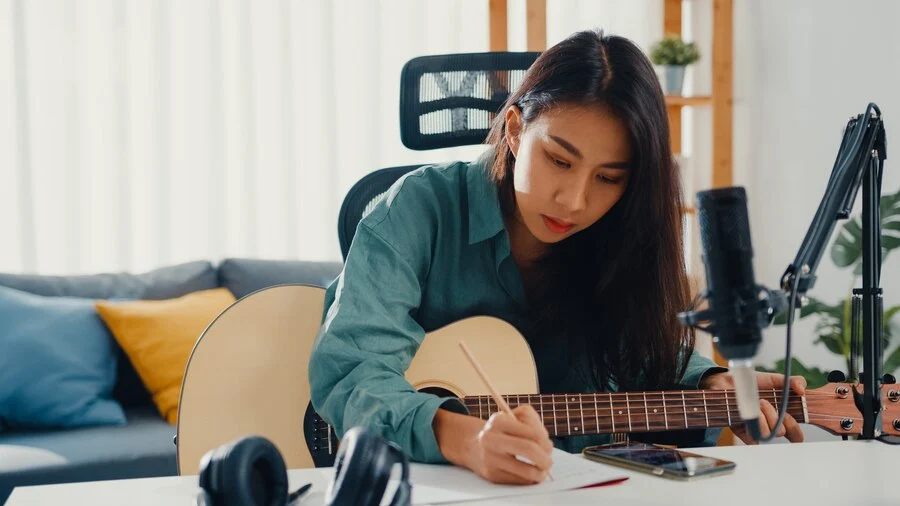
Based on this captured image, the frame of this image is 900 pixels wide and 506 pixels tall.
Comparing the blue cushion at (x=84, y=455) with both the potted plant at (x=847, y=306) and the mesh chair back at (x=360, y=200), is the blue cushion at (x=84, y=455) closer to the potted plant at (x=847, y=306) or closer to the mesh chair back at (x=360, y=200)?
the mesh chair back at (x=360, y=200)

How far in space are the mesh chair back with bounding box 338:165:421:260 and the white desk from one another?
73cm

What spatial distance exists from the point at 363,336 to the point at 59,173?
2208mm

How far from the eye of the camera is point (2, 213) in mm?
2916

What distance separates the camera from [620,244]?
4.66ft

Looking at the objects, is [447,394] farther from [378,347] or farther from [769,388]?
[769,388]

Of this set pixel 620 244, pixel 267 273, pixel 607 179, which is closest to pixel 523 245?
pixel 620 244

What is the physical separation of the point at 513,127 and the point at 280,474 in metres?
0.72

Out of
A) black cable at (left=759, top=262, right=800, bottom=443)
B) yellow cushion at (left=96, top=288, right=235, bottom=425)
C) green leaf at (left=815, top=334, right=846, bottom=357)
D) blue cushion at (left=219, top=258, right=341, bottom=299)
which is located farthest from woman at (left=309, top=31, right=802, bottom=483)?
green leaf at (left=815, top=334, right=846, bottom=357)

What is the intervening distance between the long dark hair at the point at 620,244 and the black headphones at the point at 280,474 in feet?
2.17

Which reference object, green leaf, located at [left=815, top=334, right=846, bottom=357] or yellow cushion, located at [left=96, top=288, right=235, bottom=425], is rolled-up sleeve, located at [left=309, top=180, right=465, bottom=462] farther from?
green leaf, located at [left=815, top=334, right=846, bottom=357]

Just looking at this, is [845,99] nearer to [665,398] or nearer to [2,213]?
[665,398]

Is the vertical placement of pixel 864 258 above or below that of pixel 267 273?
above

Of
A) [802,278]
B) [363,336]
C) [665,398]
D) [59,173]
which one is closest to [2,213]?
[59,173]

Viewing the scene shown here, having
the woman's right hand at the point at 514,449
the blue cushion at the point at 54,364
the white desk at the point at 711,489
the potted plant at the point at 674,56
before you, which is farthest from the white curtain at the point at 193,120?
the woman's right hand at the point at 514,449
